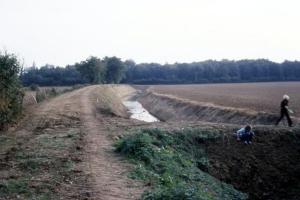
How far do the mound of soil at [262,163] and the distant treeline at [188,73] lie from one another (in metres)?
99.7

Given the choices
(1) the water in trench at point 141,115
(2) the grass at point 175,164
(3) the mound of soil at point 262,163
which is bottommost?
(1) the water in trench at point 141,115

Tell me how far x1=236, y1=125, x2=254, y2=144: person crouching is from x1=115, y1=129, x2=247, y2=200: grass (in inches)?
45.9

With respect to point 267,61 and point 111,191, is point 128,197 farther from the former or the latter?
point 267,61

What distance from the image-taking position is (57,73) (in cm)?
12900

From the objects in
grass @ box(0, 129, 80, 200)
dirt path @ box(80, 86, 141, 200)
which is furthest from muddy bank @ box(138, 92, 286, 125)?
grass @ box(0, 129, 80, 200)

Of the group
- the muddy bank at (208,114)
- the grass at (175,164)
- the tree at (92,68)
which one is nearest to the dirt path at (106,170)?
the grass at (175,164)

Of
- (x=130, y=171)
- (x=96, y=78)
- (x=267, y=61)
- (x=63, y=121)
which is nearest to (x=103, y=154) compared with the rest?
(x=130, y=171)

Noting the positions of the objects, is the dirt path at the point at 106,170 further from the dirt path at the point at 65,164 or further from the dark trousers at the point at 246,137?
the dark trousers at the point at 246,137

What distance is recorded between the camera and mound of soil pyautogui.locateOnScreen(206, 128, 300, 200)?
60.4 ft

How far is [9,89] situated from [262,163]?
46.4ft

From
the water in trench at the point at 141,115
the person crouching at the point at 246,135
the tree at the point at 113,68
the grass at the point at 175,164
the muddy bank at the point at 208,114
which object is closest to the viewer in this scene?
the grass at the point at 175,164

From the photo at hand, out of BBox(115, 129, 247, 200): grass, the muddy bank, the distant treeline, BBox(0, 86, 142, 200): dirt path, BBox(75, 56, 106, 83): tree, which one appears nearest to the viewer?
BBox(0, 86, 142, 200): dirt path

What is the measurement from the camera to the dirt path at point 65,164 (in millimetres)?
12250

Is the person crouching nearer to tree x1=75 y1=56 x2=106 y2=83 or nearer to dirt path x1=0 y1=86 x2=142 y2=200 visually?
dirt path x1=0 y1=86 x2=142 y2=200
